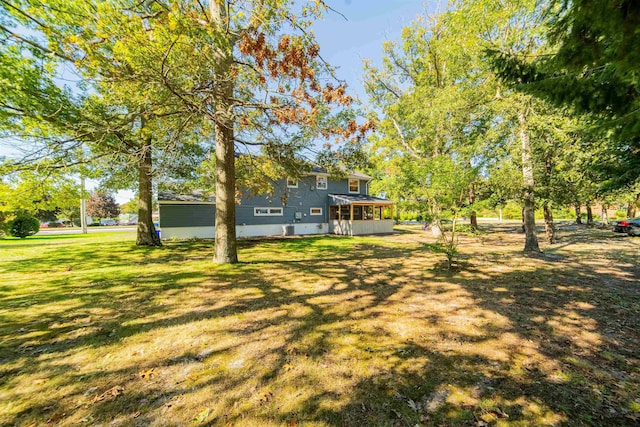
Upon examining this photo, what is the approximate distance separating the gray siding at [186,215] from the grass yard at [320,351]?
10.8 m

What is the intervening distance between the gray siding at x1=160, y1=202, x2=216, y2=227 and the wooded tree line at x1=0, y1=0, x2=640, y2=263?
130 inches

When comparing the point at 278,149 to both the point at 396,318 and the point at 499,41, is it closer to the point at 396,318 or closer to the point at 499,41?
the point at 396,318

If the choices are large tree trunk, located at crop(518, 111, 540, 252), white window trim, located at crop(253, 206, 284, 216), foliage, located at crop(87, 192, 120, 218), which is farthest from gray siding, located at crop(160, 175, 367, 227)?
foliage, located at crop(87, 192, 120, 218)

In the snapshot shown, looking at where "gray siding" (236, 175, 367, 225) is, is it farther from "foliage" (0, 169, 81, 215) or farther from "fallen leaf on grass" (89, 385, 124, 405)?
"fallen leaf on grass" (89, 385, 124, 405)

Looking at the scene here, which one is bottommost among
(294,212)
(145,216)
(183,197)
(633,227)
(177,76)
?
(633,227)

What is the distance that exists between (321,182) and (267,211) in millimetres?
5612

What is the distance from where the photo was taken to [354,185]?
24.7 meters

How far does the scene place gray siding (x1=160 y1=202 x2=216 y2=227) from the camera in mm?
17422

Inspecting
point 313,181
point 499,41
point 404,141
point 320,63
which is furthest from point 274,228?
point 499,41

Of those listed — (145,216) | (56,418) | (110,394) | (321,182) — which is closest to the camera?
(56,418)

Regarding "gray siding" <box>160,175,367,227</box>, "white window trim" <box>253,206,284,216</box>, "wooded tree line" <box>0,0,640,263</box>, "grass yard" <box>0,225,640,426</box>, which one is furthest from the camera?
"white window trim" <box>253,206,284,216</box>

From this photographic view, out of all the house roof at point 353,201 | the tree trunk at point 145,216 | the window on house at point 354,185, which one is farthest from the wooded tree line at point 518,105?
the tree trunk at point 145,216

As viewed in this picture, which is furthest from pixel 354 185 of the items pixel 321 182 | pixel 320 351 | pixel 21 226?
pixel 21 226

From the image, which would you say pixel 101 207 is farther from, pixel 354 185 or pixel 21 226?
pixel 354 185
